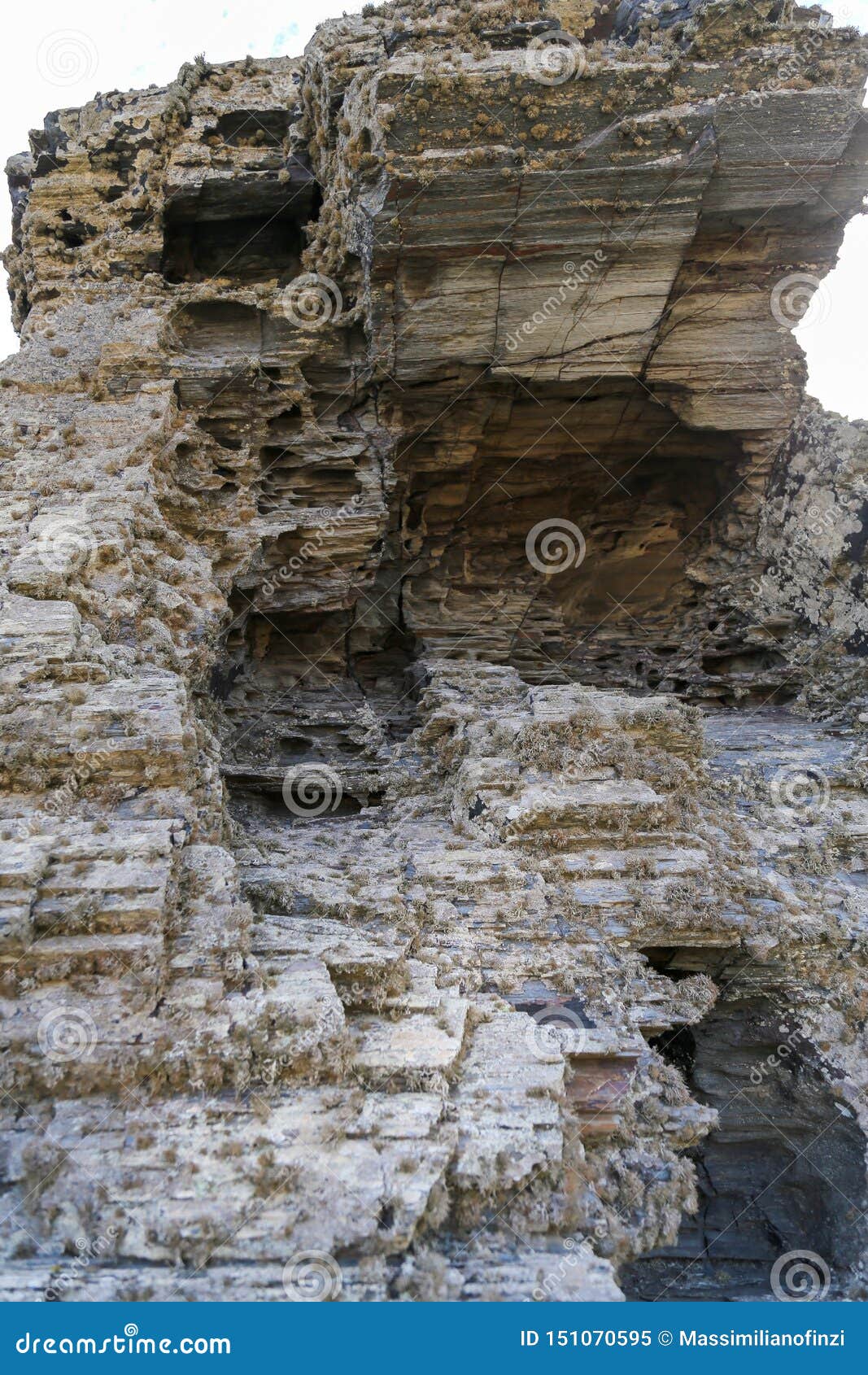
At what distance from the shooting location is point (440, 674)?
44.4ft

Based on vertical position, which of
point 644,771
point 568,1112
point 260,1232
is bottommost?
point 260,1232

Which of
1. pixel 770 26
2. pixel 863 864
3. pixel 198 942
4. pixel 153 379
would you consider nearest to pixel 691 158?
pixel 770 26

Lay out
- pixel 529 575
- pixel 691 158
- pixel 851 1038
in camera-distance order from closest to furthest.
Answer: pixel 851 1038 → pixel 691 158 → pixel 529 575

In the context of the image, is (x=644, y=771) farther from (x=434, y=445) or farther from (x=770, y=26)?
(x=770, y=26)

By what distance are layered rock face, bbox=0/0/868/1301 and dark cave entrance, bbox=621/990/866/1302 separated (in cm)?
4

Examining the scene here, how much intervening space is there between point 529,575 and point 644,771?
8.40 metres

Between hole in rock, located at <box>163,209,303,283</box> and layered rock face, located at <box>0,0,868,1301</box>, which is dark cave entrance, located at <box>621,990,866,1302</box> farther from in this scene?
hole in rock, located at <box>163,209,303,283</box>

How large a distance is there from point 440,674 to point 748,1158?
327 inches

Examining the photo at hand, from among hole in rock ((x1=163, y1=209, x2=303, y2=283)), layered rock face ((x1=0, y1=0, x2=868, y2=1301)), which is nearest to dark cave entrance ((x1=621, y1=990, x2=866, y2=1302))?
layered rock face ((x1=0, y1=0, x2=868, y2=1301))

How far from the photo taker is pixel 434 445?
1497 centimetres

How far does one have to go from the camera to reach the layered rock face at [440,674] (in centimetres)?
474

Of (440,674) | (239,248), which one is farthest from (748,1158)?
(239,248)

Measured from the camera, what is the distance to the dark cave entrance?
24.2 feet

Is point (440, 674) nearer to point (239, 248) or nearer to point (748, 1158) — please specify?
point (748, 1158)
